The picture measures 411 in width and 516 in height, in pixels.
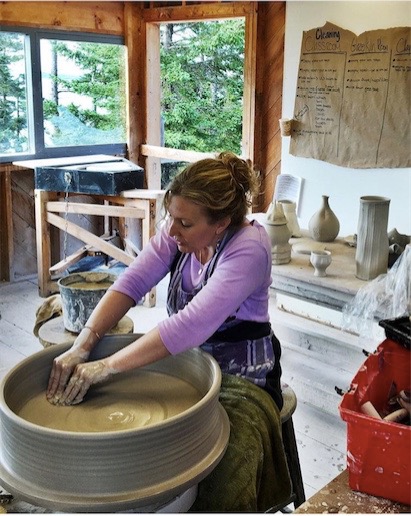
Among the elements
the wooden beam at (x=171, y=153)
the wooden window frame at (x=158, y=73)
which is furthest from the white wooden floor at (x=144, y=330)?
the wooden window frame at (x=158, y=73)

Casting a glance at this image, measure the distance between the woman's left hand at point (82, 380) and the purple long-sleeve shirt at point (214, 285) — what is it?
0.17 meters

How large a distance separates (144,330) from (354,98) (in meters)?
2.09

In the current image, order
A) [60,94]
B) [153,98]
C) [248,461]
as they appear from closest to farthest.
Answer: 1. [248,461]
2. [60,94]
3. [153,98]

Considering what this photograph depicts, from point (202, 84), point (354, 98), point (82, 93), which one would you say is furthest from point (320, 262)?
point (202, 84)

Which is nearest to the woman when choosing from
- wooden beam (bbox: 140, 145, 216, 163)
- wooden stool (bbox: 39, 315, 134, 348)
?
wooden stool (bbox: 39, 315, 134, 348)

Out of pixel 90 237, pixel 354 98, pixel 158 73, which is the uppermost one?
pixel 158 73

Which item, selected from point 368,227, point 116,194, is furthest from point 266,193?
point 368,227

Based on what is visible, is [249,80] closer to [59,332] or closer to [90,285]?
[90,285]

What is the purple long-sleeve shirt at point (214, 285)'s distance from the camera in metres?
1.55

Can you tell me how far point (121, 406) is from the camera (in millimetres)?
1523

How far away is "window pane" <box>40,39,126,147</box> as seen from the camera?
496 cm

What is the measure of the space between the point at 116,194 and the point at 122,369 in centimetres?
296

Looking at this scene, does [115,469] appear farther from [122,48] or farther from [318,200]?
[122,48]

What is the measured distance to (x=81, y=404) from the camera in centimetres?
152
